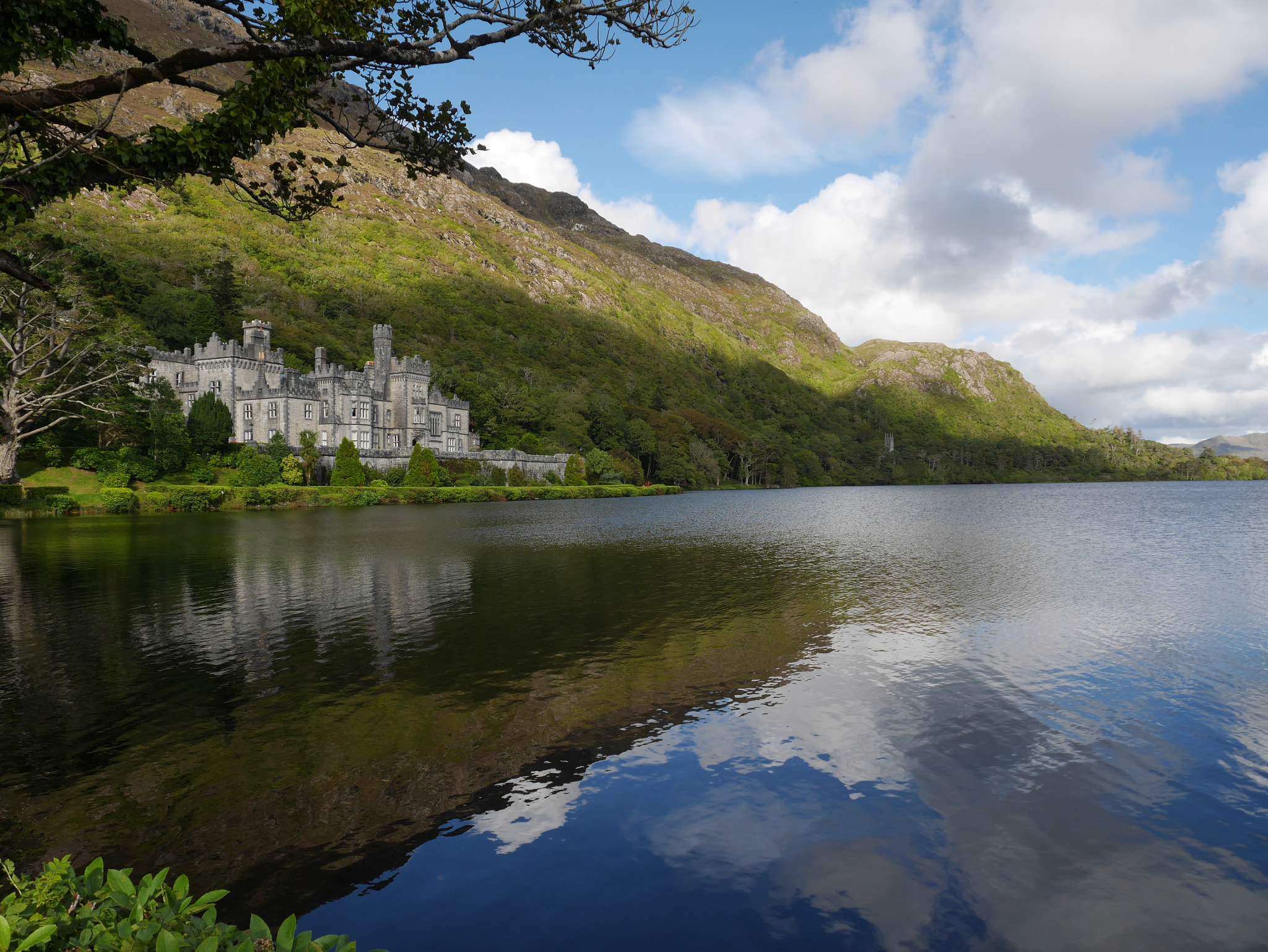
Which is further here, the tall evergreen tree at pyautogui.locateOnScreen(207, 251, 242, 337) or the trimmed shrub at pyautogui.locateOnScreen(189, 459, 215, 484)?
the tall evergreen tree at pyautogui.locateOnScreen(207, 251, 242, 337)

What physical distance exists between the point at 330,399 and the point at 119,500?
43.2 meters

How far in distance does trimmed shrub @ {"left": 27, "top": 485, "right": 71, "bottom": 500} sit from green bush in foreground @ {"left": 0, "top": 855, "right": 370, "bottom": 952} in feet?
230

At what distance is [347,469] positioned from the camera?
89.6 m

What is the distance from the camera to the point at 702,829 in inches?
368

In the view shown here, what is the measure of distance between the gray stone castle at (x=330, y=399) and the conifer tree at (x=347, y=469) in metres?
5.85

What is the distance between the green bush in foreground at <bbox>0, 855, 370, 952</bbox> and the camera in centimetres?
390

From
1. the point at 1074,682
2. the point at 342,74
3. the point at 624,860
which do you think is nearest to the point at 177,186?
the point at 342,74

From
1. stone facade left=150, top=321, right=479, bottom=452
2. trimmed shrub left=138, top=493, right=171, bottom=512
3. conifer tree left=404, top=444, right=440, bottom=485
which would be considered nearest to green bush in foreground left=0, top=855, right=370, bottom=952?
trimmed shrub left=138, top=493, right=171, bottom=512

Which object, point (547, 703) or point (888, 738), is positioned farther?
point (547, 703)

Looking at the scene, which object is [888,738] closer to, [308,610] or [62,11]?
[62,11]

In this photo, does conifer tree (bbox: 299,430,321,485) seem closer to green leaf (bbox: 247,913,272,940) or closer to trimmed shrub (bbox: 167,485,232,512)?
trimmed shrub (bbox: 167,485,232,512)

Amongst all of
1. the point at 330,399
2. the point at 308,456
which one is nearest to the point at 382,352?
the point at 330,399

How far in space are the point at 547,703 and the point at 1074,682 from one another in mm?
11902

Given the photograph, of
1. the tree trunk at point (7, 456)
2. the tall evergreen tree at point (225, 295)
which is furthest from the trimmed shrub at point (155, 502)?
the tall evergreen tree at point (225, 295)
